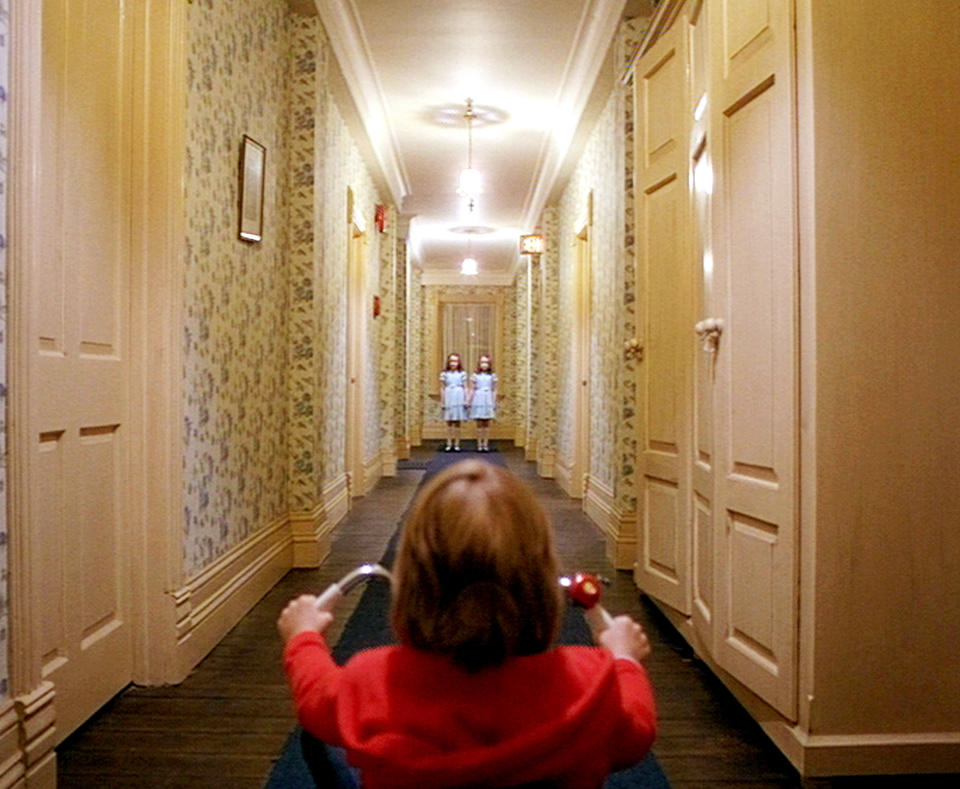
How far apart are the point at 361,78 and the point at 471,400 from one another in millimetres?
6781

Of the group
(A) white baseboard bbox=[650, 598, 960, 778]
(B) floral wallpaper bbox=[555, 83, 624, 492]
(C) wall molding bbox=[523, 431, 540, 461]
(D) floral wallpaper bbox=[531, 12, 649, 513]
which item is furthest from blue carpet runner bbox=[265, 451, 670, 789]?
(C) wall molding bbox=[523, 431, 540, 461]

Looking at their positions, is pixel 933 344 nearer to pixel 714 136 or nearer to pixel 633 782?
pixel 714 136

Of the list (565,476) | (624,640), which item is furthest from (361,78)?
(624,640)

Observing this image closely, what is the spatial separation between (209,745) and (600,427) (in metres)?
3.71

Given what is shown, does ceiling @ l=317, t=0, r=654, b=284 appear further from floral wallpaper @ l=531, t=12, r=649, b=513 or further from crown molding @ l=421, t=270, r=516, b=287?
crown molding @ l=421, t=270, r=516, b=287

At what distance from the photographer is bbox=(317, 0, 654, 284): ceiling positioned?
173 inches

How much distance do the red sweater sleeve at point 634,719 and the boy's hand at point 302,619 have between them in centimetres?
33

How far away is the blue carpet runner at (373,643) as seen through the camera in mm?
1931

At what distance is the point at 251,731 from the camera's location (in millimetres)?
2213

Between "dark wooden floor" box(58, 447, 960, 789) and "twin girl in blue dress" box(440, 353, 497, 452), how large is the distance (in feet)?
26.2

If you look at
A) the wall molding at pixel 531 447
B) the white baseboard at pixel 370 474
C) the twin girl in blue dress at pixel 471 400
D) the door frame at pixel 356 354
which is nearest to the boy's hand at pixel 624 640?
the door frame at pixel 356 354

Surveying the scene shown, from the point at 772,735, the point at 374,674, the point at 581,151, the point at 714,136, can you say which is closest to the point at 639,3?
the point at 714,136

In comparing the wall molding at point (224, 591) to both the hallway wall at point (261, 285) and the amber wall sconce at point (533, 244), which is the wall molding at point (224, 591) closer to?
the hallway wall at point (261, 285)

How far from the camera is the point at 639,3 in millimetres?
4039
